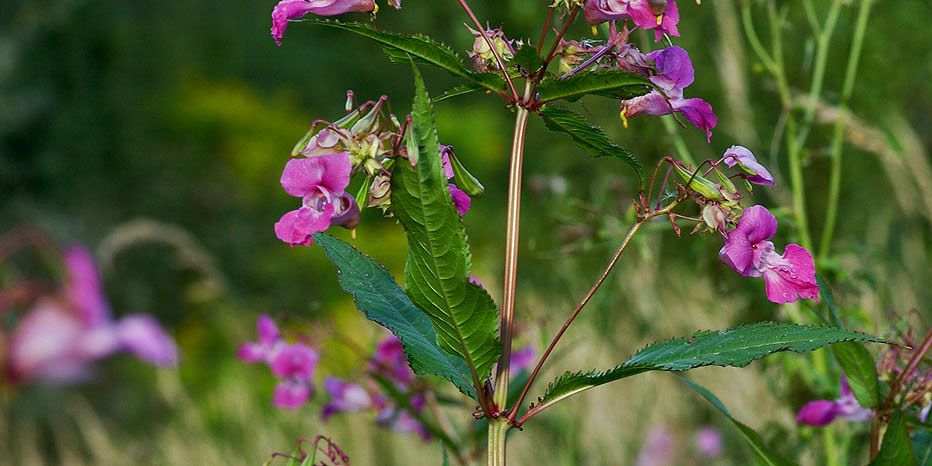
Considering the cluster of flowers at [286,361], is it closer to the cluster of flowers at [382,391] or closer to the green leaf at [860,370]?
the cluster of flowers at [382,391]

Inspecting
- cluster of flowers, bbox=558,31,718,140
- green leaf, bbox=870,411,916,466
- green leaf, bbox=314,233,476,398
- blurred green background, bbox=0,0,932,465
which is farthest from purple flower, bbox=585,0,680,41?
blurred green background, bbox=0,0,932,465

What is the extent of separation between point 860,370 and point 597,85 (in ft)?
1.17

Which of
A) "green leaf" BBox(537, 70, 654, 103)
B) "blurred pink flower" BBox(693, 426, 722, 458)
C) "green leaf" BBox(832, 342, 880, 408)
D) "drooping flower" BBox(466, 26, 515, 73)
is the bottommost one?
"blurred pink flower" BBox(693, 426, 722, 458)

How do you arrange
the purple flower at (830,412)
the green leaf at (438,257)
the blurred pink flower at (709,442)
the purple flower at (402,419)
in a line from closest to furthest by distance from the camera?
the green leaf at (438,257) → the purple flower at (830,412) → the purple flower at (402,419) → the blurred pink flower at (709,442)

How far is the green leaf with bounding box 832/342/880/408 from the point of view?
732mm

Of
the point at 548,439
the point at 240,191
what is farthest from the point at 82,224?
the point at 548,439

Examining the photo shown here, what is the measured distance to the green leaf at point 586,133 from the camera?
0.61 m

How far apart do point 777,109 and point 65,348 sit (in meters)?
2.81

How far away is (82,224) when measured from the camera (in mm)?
5184

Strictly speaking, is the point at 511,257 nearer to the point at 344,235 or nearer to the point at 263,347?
the point at 263,347

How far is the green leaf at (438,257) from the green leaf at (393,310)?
0.02 metres

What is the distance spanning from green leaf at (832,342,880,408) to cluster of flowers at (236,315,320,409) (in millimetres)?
677

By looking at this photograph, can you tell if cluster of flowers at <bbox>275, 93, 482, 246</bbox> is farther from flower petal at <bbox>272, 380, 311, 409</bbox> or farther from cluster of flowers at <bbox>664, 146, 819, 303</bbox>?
flower petal at <bbox>272, 380, 311, 409</bbox>

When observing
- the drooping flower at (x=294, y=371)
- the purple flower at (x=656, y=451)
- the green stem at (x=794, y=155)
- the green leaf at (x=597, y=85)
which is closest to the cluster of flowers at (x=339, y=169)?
the green leaf at (x=597, y=85)
